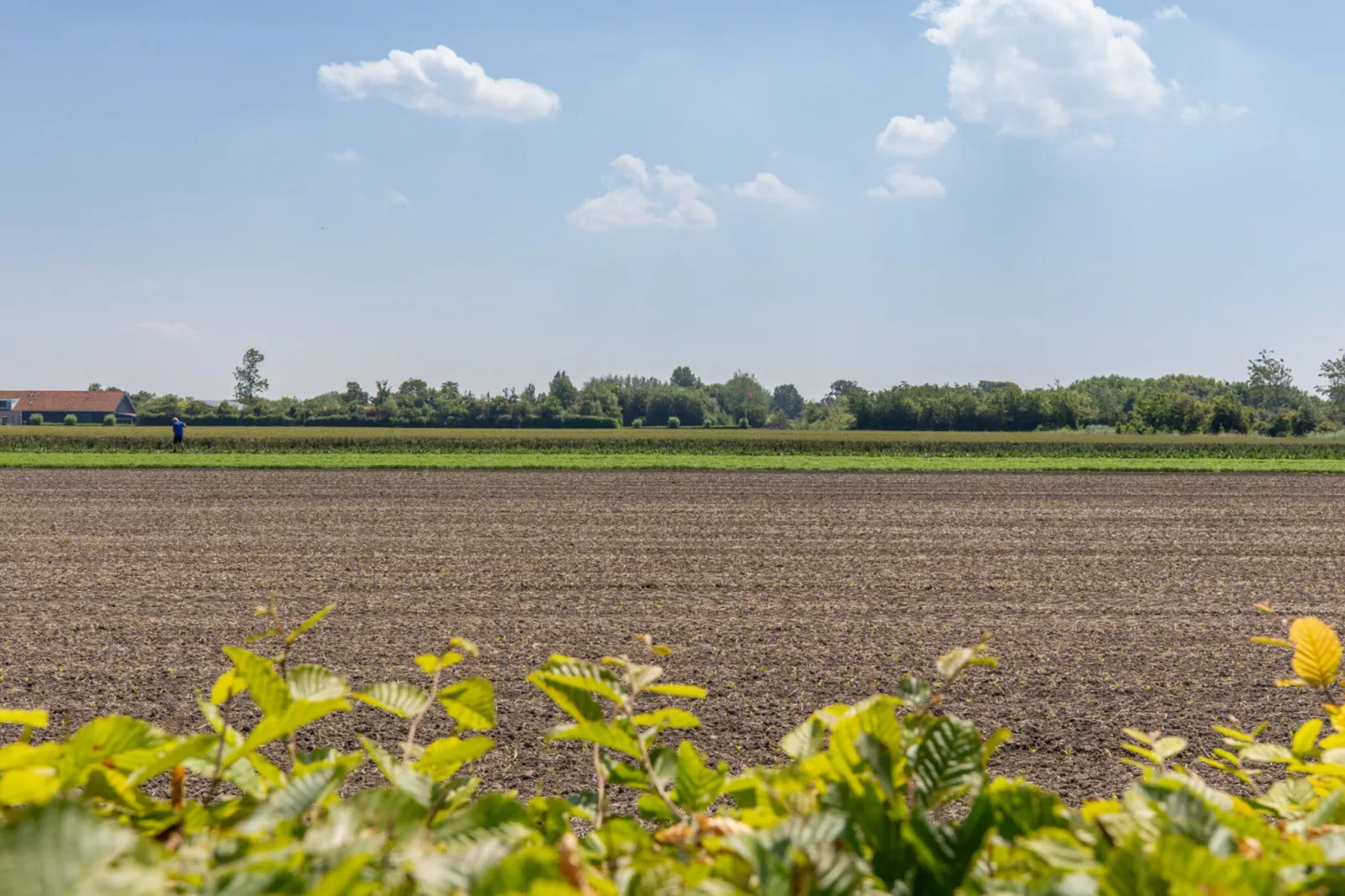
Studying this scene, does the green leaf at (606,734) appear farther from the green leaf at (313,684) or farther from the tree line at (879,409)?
the tree line at (879,409)

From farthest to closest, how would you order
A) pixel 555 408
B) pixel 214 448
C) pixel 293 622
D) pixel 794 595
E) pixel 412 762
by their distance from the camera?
pixel 555 408, pixel 214 448, pixel 794 595, pixel 293 622, pixel 412 762

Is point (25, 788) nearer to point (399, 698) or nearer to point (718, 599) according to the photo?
point (399, 698)

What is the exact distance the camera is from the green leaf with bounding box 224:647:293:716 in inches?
50.0

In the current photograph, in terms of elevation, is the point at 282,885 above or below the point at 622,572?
above

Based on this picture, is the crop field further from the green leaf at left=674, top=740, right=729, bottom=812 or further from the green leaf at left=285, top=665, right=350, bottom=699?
the green leaf at left=674, top=740, right=729, bottom=812

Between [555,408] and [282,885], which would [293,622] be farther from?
[555,408]

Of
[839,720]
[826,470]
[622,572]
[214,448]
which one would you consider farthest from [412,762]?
[214,448]

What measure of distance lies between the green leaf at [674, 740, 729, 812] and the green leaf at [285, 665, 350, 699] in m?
0.50

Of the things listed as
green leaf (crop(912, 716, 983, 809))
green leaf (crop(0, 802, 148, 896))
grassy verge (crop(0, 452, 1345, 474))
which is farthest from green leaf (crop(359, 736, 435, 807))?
grassy verge (crop(0, 452, 1345, 474))

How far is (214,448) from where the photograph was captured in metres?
50.8

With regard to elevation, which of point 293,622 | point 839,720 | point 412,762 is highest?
point 839,720

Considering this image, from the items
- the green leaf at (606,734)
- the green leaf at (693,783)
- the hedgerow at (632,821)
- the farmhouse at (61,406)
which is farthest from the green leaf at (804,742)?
the farmhouse at (61,406)

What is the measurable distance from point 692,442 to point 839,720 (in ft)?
187

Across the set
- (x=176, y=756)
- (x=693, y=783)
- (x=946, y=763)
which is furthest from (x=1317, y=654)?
(x=176, y=756)
